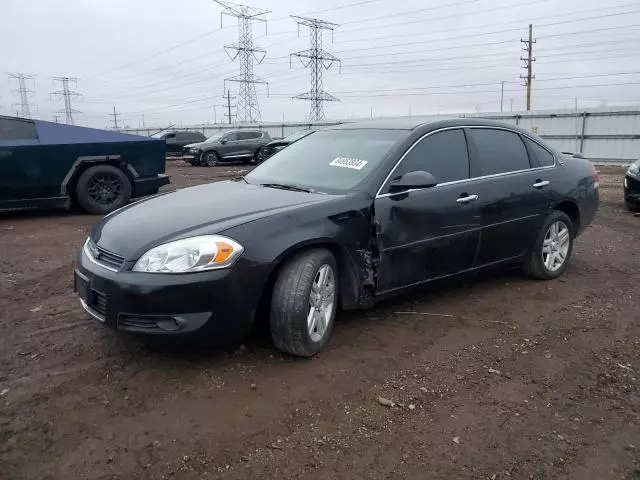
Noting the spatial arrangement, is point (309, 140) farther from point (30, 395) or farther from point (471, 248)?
point (30, 395)

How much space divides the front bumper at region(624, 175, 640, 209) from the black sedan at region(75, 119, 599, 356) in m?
4.72

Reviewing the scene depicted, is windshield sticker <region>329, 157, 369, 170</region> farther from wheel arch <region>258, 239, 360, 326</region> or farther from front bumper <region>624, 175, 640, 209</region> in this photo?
front bumper <region>624, 175, 640, 209</region>

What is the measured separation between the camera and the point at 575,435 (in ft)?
8.85

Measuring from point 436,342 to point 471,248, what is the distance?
99 centimetres

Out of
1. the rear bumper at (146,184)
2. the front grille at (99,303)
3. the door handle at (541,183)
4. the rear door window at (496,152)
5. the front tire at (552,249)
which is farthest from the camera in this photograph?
the rear bumper at (146,184)

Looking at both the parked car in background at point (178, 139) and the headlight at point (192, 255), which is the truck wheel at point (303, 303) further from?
the parked car in background at point (178, 139)

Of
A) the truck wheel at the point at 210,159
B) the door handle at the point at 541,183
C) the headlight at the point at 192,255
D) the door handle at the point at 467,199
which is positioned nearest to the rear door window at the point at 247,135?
the truck wheel at the point at 210,159

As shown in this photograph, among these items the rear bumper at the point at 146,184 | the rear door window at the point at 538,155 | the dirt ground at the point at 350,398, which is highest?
the rear door window at the point at 538,155

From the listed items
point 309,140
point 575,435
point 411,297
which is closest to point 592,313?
point 411,297

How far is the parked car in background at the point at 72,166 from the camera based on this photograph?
801cm

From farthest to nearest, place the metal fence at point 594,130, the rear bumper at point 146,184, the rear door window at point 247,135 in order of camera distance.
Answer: the rear door window at point 247,135 < the metal fence at point 594,130 < the rear bumper at point 146,184

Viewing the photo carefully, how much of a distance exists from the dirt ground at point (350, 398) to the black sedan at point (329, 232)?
31 centimetres

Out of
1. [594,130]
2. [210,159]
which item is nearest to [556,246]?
[210,159]

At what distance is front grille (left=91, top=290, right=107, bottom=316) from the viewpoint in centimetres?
313
